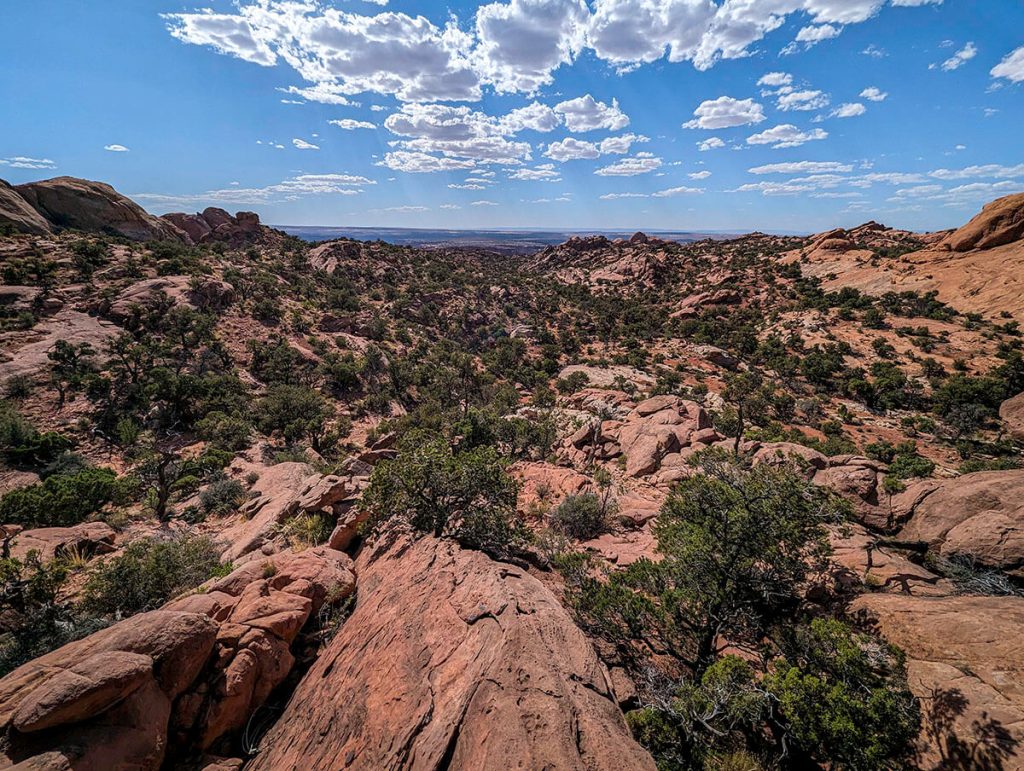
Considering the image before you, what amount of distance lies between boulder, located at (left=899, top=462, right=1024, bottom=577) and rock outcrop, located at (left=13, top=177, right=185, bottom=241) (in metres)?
90.6

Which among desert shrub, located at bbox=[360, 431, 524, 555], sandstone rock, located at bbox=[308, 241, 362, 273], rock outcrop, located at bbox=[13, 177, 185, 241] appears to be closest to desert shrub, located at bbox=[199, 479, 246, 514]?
desert shrub, located at bbox=[360, 431, 524, 555]

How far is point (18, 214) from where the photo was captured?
46.3m

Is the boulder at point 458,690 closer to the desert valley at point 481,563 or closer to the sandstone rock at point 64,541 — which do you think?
the desert valley at point 481,563

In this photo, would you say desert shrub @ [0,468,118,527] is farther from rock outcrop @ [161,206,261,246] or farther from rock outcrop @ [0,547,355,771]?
rock outcrop @ [161,206,261,246]

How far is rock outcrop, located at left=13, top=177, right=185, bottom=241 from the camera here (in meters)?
54.3

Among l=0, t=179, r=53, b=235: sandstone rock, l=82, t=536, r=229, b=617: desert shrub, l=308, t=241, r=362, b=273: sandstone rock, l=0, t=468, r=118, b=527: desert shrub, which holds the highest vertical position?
l=0, t=179, r=53, b=235: sandstone rock

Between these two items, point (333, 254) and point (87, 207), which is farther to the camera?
point (333, 254)

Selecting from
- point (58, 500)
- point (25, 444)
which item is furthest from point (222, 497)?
point (25, 444)

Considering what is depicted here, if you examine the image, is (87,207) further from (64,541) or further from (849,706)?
(849,706)

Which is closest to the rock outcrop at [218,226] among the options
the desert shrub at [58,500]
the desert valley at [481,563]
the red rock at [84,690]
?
the desert valley at [481,563]

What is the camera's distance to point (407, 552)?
942 cm

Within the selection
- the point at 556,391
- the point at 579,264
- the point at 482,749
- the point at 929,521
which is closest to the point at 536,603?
the point at 482,749

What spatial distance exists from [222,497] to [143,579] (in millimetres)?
8853

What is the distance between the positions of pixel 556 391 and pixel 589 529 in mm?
26621
